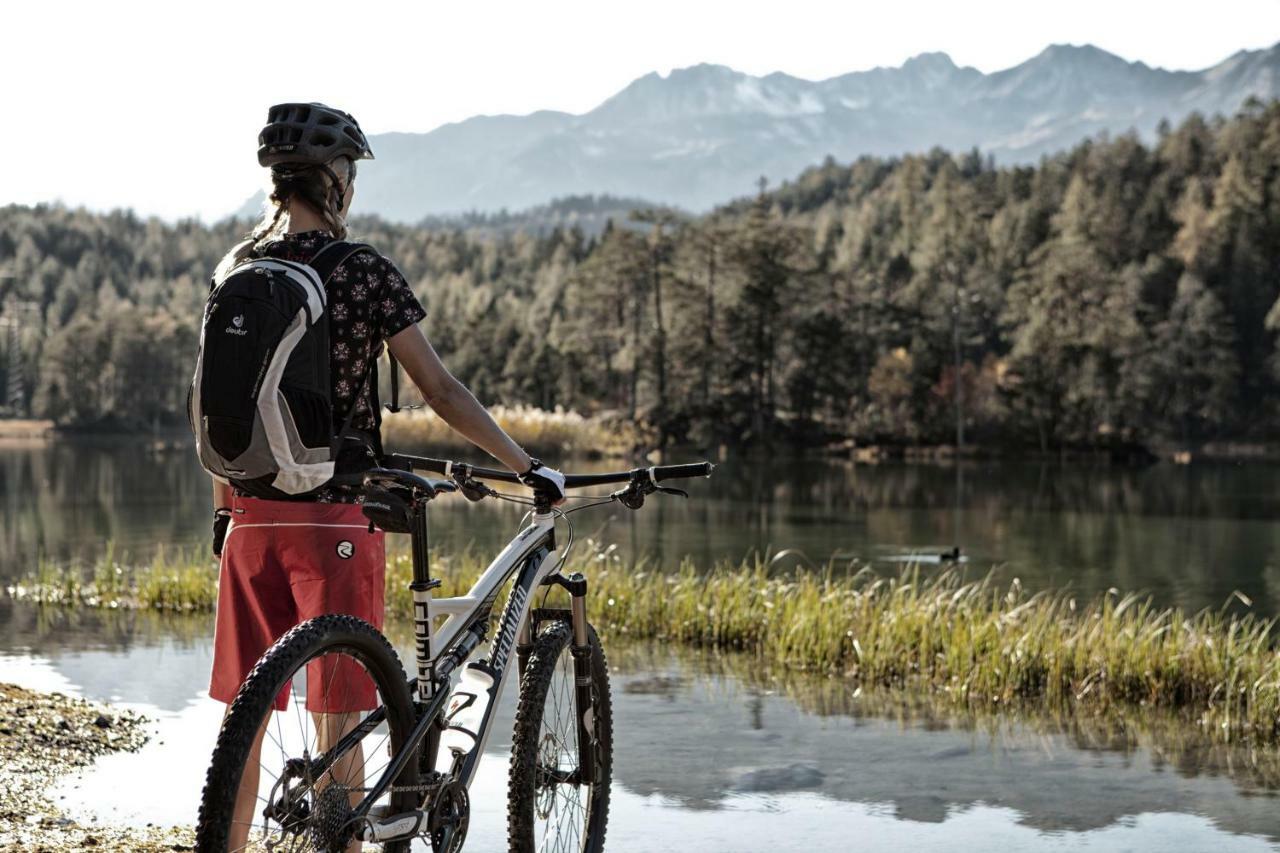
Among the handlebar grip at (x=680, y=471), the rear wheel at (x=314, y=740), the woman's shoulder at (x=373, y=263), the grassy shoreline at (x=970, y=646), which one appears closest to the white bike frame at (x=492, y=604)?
the rear wheel at (x=314, y=740)

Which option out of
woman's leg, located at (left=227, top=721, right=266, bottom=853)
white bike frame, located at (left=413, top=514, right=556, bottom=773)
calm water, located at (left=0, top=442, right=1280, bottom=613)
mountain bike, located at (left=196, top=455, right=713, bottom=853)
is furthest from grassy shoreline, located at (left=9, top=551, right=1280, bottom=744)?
woman's leg, located at (left=227, top=721, right=266, bottom=853)

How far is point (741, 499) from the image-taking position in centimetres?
3438

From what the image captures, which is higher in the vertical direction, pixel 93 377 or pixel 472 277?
pixel 472 277

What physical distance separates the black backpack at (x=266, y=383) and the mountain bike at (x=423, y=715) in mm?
155

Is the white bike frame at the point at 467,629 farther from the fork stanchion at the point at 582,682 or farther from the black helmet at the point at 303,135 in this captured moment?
the black helmet at the point at 303,135

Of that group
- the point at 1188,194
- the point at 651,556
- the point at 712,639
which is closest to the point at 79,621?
the point at 712,639

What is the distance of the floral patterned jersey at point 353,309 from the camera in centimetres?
316

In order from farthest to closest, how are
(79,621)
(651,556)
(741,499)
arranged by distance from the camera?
(741,499) < (651,556) < (79,621)

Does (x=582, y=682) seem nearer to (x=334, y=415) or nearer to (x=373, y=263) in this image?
(x=334, y=415)

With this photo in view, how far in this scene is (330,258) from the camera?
10.3ft

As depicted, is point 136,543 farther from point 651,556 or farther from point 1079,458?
point 1079,458

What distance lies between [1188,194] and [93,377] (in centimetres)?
6786

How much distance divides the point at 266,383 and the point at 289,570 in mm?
448

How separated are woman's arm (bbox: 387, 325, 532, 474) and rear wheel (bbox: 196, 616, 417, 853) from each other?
486 mm
